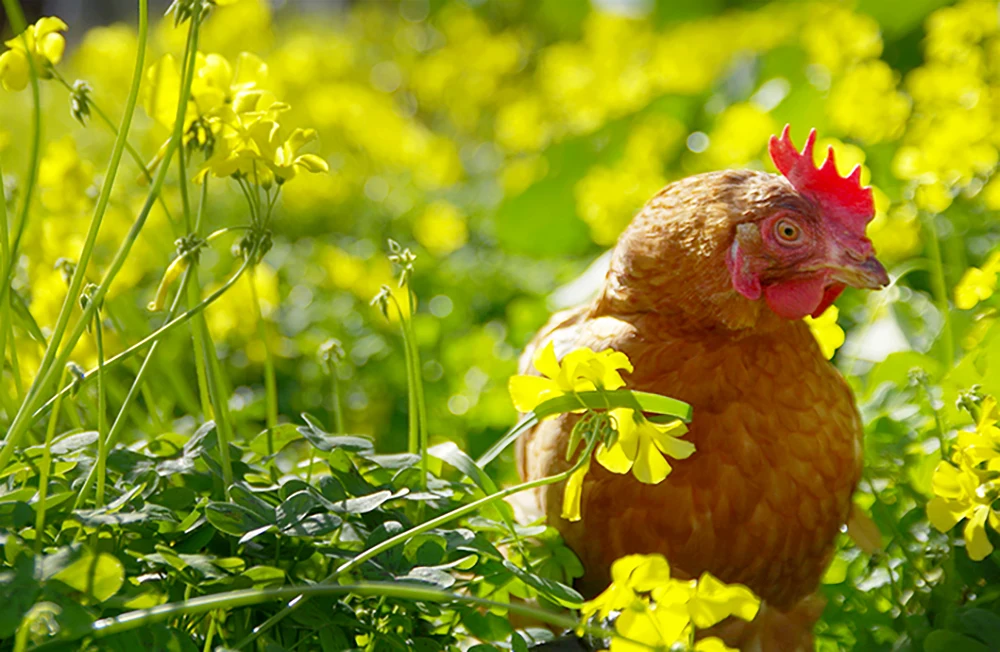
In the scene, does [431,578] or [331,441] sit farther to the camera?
[331,441]

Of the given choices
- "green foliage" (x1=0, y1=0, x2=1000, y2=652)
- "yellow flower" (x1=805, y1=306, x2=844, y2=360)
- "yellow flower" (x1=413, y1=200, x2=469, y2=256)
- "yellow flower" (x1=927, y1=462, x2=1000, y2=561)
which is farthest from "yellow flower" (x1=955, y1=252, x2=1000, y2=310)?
"yellow flower" (x1=413, y1=200, x2=469, y2=256)

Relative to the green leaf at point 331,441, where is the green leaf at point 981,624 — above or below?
below

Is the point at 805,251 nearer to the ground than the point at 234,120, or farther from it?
nearer to the ground

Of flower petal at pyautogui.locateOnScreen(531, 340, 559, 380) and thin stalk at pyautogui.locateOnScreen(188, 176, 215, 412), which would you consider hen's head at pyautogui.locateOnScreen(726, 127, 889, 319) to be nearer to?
flower petal at pyautogui.locateOnScreen(531, 340, 559, 380)

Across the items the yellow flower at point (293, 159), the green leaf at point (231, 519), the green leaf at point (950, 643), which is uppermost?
the yellow flower at point (293, 159)

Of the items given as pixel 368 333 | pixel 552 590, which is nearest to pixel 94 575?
pixel 552 590

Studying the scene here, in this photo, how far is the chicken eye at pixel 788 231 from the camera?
3.18ft

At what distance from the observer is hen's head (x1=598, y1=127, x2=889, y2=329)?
972 millimetres

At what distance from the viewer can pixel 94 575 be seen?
651 millimetres

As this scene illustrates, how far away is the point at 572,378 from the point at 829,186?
1.36ft

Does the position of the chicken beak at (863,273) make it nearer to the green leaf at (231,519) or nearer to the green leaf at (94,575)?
the green leaf at (231,519)

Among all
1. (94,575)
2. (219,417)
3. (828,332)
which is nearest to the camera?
(94,575)

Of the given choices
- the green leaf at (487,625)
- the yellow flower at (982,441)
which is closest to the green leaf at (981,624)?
the yellow flower at (982,441)

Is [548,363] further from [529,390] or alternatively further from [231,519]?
[231,519]
